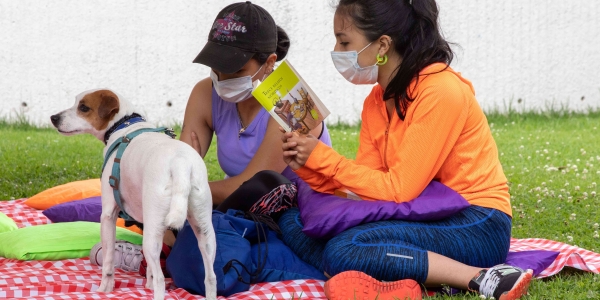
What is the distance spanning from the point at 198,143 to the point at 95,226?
0.75 m

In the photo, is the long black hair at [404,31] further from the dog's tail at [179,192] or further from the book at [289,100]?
the dog's tail at [179,192]

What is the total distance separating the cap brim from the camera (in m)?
3.87

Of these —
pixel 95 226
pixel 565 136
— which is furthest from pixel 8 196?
pixel 565 136

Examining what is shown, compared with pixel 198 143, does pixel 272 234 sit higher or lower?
lower

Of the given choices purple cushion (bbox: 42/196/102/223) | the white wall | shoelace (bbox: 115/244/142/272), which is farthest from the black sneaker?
the white wall

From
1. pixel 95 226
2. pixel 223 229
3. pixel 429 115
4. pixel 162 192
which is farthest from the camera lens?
pixel 95 226

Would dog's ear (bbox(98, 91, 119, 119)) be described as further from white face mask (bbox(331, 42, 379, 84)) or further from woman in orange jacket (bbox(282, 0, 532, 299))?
white face mask (bbox(331, 42, 379, 84))

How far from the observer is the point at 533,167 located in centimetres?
694

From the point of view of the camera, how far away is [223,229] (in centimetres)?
348

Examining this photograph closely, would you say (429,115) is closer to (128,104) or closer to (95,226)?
(128,104)

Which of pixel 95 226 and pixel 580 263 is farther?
pixel 95 226

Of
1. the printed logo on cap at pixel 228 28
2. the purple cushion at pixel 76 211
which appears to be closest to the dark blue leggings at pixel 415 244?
the printed logo on cap at pixel 228 28

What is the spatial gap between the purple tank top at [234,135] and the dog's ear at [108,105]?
0.88 m

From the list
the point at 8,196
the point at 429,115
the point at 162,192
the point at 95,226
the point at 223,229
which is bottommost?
the point at 8,196
